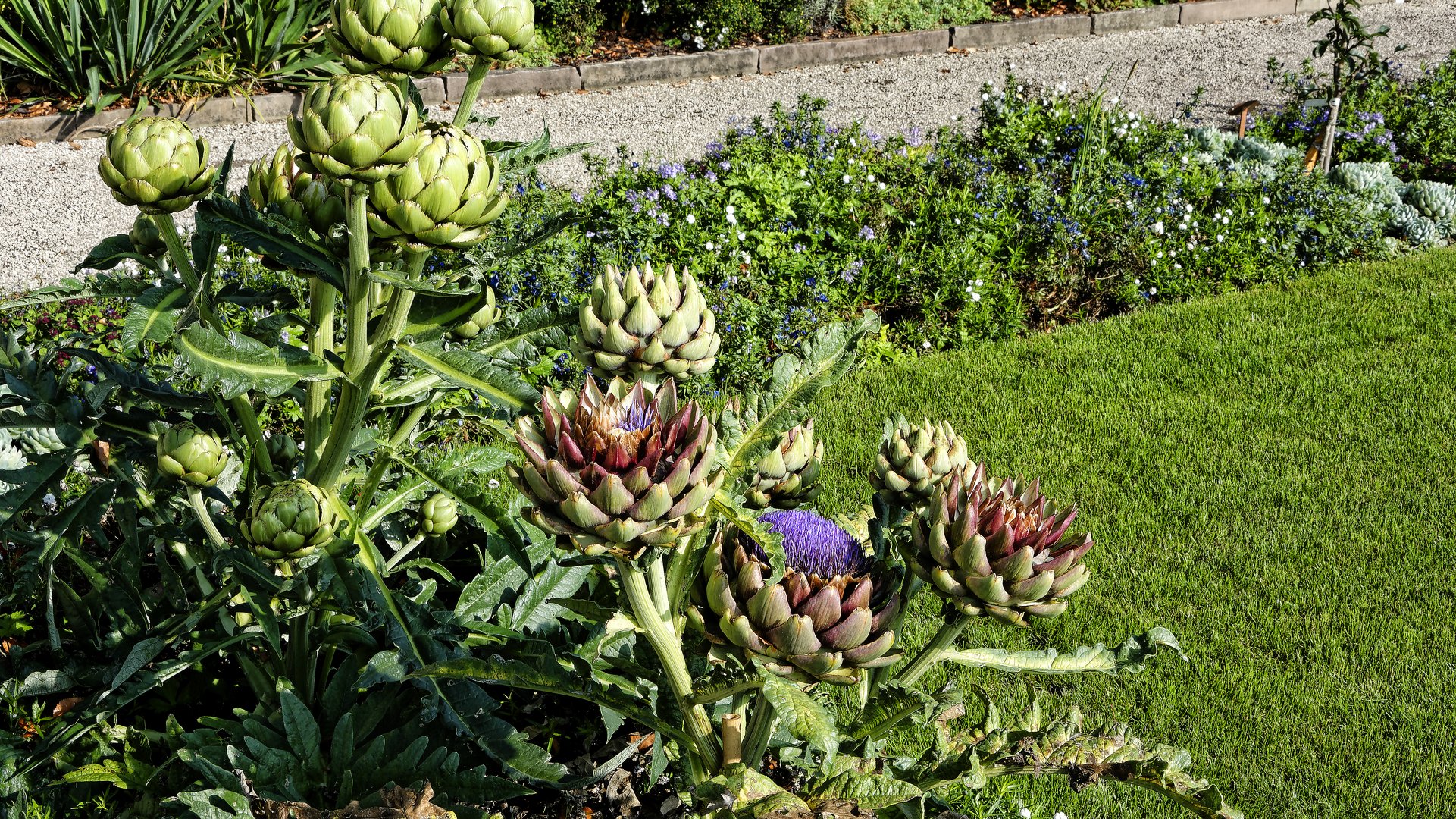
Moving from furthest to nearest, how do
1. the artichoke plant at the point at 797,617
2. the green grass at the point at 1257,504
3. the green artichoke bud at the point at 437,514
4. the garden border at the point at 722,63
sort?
1. the garden border at the point at 722,63
2. the green grass at the point at 1257,504
3. the green artichoke bud at the point at 437,514
4. the artichoke plant at the point at 797,617

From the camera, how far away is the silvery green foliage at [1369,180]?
226 inches

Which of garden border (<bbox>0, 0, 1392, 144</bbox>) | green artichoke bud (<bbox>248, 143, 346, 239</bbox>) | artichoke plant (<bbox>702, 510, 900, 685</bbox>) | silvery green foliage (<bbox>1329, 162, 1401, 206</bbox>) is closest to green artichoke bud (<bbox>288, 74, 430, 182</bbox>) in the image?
green artichoke bud (<bbox>248, 143, 346, 239</bbox>)

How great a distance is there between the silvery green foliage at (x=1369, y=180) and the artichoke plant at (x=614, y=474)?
547 centimetres

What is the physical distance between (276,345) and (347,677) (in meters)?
0.60

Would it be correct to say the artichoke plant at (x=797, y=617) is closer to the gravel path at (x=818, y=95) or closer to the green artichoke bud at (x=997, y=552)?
the green artichoke bud at (x=997, y=552)

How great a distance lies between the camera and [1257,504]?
12.4 feet

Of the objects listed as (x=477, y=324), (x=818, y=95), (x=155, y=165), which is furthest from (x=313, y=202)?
(x=818, y=95)

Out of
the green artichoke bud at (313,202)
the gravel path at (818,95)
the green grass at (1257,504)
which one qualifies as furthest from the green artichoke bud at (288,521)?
the gravel path at (818,95)

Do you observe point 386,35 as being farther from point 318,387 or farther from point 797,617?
point 797,617

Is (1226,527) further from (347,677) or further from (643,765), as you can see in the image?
(347,677)

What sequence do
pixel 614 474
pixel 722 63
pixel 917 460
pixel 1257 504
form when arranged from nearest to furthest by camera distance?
pixel 614 474, pixel 917 460, pixel 1257 504, pixel 722 63

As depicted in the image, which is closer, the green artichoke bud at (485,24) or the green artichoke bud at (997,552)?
the green artichoke bud at (997,552)

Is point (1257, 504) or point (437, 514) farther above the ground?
point (437, 514)

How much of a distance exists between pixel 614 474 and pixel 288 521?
631 millimetres
